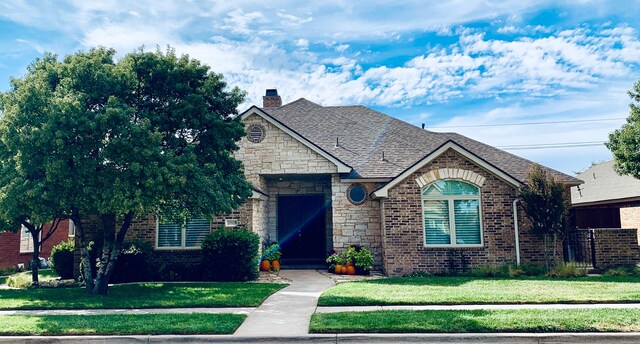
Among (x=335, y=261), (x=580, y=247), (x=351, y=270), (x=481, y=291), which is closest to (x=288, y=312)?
(x=481, y=291)

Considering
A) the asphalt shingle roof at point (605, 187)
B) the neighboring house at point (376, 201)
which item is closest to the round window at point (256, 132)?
the neighboring house at point (376, 201)

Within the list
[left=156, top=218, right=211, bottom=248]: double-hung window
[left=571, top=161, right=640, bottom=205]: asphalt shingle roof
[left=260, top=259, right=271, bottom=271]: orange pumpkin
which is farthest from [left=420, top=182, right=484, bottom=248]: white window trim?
[left=571, top=161, right=640, bottom=205]: asphalt shingle roof

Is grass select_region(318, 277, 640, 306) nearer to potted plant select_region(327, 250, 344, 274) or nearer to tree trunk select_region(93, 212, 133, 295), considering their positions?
potted plant select_region(327, 250, 344, 274)

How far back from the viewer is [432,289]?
35.9 ft

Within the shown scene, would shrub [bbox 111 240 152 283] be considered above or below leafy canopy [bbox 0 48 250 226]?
below

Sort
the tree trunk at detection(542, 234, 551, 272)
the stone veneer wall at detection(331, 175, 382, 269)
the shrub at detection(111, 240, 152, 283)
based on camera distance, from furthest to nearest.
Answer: the stone veneer wall at detection(331, 175, 382, 269) → the shrub at detection(111, 240, 152, 283) → the tree trunk at detection(542, 234, 551, 272)

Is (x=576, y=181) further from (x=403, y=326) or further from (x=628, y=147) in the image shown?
(x=403, y=326)

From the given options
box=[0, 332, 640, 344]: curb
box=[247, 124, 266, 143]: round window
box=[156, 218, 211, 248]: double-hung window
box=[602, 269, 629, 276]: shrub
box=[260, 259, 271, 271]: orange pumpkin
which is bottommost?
box=[0, 332, 640, 344]: curb

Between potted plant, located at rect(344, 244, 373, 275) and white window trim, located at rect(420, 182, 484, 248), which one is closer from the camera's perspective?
white window trim, located at rect(420, 182, 484, 248)

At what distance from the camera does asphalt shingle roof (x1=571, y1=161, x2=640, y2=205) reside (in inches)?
862

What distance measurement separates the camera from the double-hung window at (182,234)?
15.1 m

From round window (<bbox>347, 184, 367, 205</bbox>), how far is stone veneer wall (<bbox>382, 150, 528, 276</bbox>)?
1469mm

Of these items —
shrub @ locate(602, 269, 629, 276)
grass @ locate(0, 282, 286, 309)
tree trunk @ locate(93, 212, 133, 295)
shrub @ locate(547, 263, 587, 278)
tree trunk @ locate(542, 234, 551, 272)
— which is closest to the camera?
grass @ locate(0, 282, 286, 309)

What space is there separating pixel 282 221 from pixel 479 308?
10369 mm
